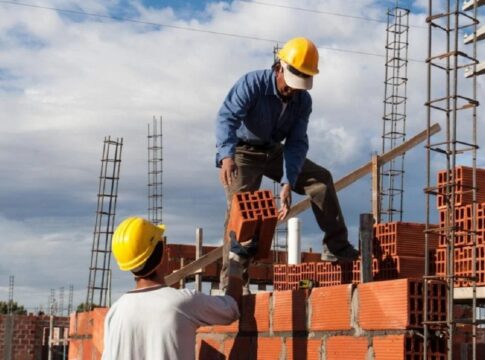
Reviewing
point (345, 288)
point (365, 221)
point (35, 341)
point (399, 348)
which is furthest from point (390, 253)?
point (35, 341)

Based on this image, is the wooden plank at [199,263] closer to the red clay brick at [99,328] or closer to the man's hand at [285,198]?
the red clay brick at [99,328]

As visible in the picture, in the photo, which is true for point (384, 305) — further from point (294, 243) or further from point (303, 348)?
point (294, 243)

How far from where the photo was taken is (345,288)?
13.9 feet

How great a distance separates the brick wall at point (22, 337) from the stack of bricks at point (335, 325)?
15314mm

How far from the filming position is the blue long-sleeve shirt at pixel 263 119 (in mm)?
4758

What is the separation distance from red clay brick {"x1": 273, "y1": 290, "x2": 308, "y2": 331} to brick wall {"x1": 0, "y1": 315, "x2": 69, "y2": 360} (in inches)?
633

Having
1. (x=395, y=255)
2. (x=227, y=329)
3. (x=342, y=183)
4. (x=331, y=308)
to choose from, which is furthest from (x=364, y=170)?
(x=331, y=308)

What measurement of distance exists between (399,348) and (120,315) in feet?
4.09

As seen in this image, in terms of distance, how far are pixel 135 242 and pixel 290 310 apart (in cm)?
132

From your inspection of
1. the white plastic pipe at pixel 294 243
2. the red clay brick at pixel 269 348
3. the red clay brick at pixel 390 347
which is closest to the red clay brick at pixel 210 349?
the red clay brick at pixel 269 348

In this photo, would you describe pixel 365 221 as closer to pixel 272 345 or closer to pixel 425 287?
pixel 272 345

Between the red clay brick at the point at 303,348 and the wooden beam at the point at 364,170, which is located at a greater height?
Result: the wooden beam at the point at 364,170

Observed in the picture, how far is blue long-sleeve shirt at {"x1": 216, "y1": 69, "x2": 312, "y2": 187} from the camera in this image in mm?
4758

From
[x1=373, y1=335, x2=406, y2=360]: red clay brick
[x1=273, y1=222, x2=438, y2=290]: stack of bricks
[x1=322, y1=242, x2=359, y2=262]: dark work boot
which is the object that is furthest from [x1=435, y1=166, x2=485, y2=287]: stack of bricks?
[x1=373, y1=335, x2=406, y2=360]: red clay brick
